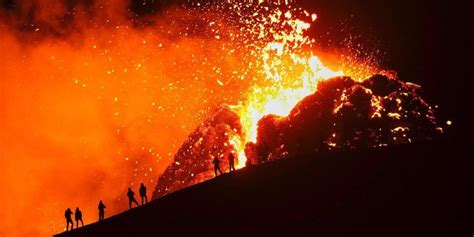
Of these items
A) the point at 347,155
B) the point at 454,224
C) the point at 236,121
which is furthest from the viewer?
the point at 236,121

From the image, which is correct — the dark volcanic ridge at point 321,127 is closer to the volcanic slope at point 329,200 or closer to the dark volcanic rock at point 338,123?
the dark volcanic rock at point 338,123

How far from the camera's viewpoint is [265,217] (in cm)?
1702

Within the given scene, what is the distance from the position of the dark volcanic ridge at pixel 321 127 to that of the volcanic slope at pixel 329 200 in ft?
179

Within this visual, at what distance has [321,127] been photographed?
261 ft

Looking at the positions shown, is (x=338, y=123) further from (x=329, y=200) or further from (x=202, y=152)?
(x=329, y=200)

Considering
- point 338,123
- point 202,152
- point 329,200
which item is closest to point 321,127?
point 338,123

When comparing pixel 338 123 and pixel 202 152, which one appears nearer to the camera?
pixel 338 123

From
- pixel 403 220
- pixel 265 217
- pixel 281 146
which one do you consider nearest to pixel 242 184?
pixel 265 217

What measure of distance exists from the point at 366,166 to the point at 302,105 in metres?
62.1

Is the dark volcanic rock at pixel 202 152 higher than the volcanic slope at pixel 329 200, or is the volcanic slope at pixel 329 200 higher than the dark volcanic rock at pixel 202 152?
the dark volcanic rock at pixel 202 152

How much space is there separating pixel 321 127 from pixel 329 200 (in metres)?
63.2

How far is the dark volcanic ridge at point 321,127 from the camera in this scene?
7881 centimetres

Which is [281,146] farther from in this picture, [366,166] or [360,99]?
[366,166]

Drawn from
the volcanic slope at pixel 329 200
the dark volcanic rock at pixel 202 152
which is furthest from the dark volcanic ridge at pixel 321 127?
the volcanic slope at pixel 329 200
